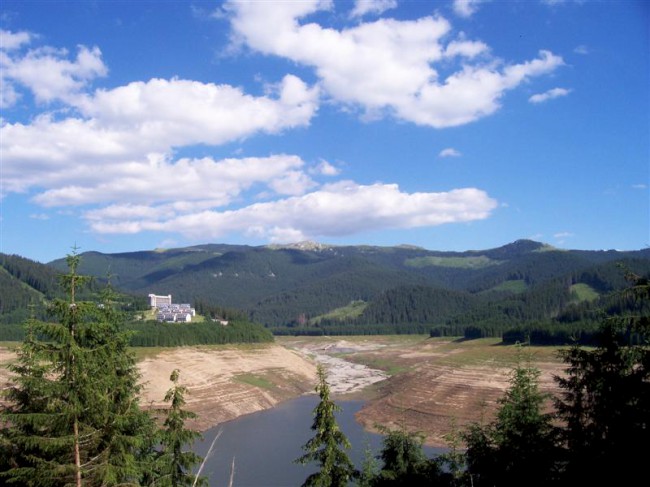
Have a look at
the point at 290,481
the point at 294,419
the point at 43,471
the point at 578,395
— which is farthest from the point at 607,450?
the point at 294,419

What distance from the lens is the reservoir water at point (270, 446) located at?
55.4 meters

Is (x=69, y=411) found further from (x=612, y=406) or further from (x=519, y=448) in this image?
(x=519, y=448)

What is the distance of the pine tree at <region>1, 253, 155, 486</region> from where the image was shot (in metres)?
15.4

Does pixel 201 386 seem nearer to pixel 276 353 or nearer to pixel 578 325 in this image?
pixel 276 353

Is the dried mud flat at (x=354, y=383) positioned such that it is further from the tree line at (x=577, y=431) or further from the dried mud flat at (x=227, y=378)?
the tree line at (x=577, y=431)

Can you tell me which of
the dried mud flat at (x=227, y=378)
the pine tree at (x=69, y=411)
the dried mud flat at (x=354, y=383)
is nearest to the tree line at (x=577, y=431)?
the pine tree at (x=69, y=411)

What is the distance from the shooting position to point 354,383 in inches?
4884

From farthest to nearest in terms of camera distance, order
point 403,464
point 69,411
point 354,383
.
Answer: point 354,383
point 403,464
point 69,411

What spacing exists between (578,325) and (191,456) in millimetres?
139245

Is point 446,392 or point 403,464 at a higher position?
A: point 403,464

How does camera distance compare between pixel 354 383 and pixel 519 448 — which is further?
pixel 354 383

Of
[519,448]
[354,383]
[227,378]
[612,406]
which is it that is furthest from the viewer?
[354,383]

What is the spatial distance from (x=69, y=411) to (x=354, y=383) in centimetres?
11283

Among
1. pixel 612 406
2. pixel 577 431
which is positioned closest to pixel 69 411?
pixel 577 431
